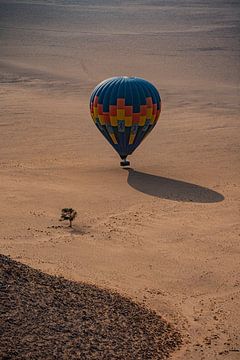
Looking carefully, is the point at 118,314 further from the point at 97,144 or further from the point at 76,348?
the point at 97,144

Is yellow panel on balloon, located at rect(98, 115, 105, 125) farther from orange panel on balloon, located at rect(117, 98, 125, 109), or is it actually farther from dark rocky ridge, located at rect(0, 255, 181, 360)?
dark rocky ridge, located at rect(0, 255, 181, 360)

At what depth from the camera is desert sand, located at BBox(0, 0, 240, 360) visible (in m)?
17.0

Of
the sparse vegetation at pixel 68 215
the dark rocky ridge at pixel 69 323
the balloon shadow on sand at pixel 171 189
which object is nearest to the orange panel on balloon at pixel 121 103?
the balloon shadow on sand at pixel 171 189

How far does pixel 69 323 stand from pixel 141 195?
12245 mm

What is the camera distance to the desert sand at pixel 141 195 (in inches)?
669

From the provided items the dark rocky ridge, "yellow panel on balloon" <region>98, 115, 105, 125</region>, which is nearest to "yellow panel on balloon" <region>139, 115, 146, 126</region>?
"yellow panel on balloon" <region>98, 115, 105, 125</region>

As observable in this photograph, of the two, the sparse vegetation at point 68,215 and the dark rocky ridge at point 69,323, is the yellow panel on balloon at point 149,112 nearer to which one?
the sparse vegetation at point 68,215

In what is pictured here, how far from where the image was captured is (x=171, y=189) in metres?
25.8

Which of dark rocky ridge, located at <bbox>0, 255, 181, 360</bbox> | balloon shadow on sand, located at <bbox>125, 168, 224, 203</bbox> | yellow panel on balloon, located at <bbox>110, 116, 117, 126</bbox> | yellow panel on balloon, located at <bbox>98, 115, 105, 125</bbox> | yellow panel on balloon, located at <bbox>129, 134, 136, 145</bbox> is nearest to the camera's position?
dark rocky ridge, located at <bbox>0, 255, 181, 360</bbox>

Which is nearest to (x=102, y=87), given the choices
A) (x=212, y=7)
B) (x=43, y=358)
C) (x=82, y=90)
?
(x=43, y=358)

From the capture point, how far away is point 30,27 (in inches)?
3622

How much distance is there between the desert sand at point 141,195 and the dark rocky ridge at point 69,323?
2.38 feet

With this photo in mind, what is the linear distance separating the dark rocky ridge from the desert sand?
73 cm

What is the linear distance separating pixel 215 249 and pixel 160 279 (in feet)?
8.55
